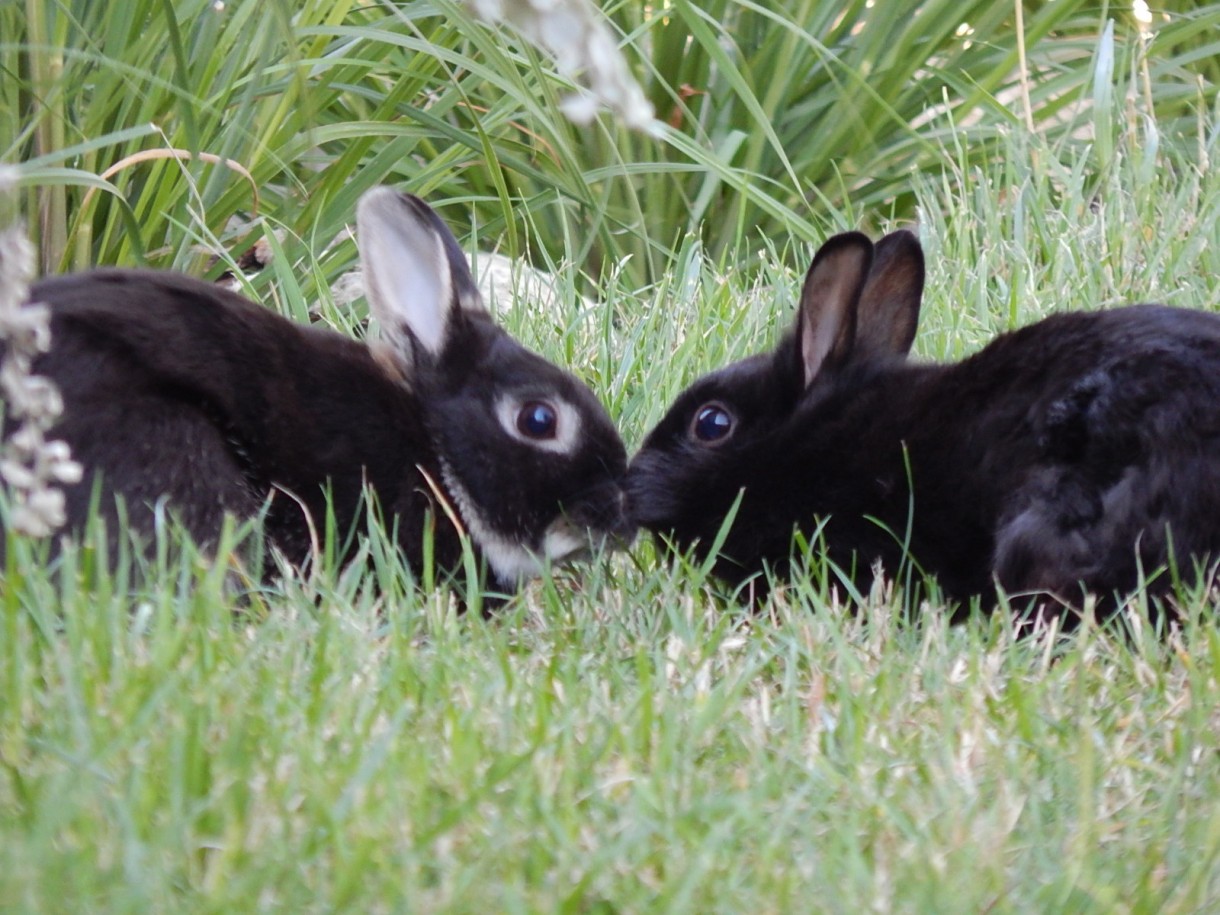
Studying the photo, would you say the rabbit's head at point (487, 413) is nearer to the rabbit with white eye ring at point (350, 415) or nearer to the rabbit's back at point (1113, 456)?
the rabbit with white eye ring at point (350, 415)

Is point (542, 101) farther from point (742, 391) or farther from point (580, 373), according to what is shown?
point (742, 391)

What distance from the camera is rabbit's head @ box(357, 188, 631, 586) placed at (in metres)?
3.45

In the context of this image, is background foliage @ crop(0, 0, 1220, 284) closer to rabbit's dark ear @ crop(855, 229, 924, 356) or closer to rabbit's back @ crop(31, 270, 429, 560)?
rabbit's back @ crop(31, 270, 429, 560)

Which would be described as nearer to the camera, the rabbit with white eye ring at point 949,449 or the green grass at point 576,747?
the green grass at point 576,747

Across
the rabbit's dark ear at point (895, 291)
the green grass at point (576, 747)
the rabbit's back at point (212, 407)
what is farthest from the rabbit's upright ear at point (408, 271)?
the rabbit's dark ear at point (895, 291)

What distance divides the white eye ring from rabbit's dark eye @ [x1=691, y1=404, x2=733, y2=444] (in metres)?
0.40

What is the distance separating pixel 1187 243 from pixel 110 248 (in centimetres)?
328

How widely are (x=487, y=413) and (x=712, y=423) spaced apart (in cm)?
61

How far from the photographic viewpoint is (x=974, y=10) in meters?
6.71

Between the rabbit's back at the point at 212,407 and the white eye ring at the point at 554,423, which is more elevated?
the white eye ring at the point at 554,423

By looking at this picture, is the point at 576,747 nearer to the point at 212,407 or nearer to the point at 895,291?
the point at 212,407

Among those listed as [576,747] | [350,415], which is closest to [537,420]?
[350,415]

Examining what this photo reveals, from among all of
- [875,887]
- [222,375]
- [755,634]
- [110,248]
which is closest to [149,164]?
[110,248]

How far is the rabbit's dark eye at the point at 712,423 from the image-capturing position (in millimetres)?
3824
